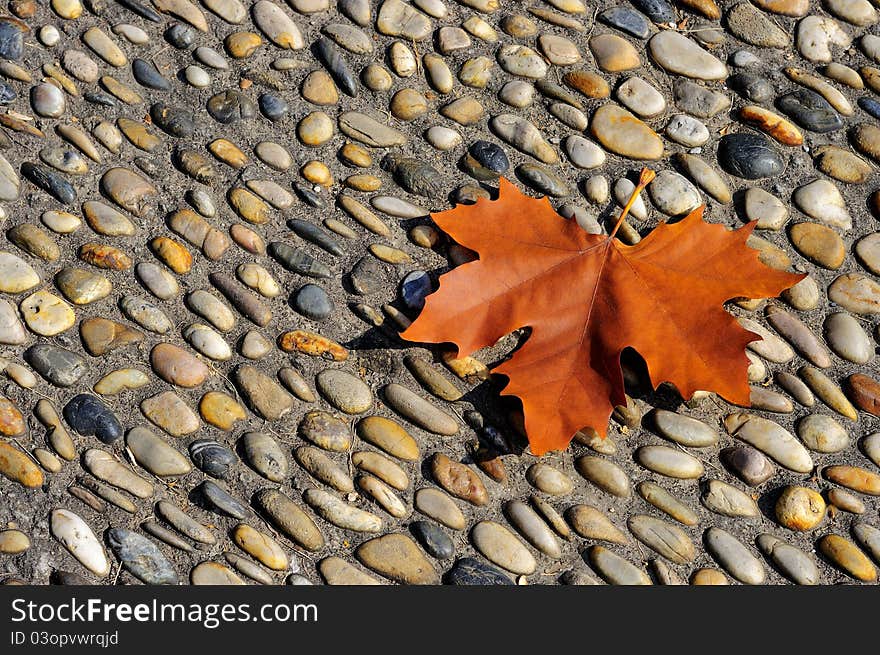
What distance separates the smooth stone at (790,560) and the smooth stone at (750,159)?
0.82 m

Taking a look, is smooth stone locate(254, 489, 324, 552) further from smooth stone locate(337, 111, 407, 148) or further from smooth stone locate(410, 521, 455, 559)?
smooth stone locate(337, 111, 407, 148)

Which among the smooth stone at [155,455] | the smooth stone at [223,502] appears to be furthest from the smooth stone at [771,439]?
the smooth stone at [155,455]

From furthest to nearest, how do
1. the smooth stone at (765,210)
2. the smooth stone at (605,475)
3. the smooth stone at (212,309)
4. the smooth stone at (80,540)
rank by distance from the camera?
the smooth stone at (765,210) → the smooth stone at (212,309) → the smooth stone at (605,475) → the smooth stone at (80,540)

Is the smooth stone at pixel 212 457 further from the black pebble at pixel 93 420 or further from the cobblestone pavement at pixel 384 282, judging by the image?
the black pebble at pixel 93 420

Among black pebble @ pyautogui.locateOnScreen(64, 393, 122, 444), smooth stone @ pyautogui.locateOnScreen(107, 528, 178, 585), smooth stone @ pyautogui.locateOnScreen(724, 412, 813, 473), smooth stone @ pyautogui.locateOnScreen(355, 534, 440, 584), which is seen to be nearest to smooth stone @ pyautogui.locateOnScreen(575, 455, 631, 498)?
smooth stone @ pyautogui.locateOnScreen(724, 412, 813, 473)

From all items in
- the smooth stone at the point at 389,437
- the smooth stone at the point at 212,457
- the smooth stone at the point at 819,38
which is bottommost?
the smooth stone at the point at 212,457

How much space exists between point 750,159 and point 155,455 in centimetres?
143

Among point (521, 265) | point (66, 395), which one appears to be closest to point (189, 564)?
point (66, 395)

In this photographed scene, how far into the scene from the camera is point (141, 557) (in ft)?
5.89

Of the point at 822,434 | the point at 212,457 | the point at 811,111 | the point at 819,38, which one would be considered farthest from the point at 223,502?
the point at 819,38

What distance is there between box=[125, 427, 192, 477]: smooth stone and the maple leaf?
0.51 metres

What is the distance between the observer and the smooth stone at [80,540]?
1789 mm

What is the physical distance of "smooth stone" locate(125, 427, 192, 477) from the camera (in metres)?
1.87

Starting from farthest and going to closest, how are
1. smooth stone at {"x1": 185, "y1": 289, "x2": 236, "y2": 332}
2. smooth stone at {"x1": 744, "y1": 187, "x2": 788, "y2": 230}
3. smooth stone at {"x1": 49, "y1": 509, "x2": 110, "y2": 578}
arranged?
smooth stone at {"x1": 744, "y1": 187, "x2": 788, "y2": 230} → smooth stone at {"x1": 185, "y1": 289, "x2": 236, "y2": 332} → smooth stone at {"x1": 49, "y1": 509, "x2": 110, "y2": 578}
